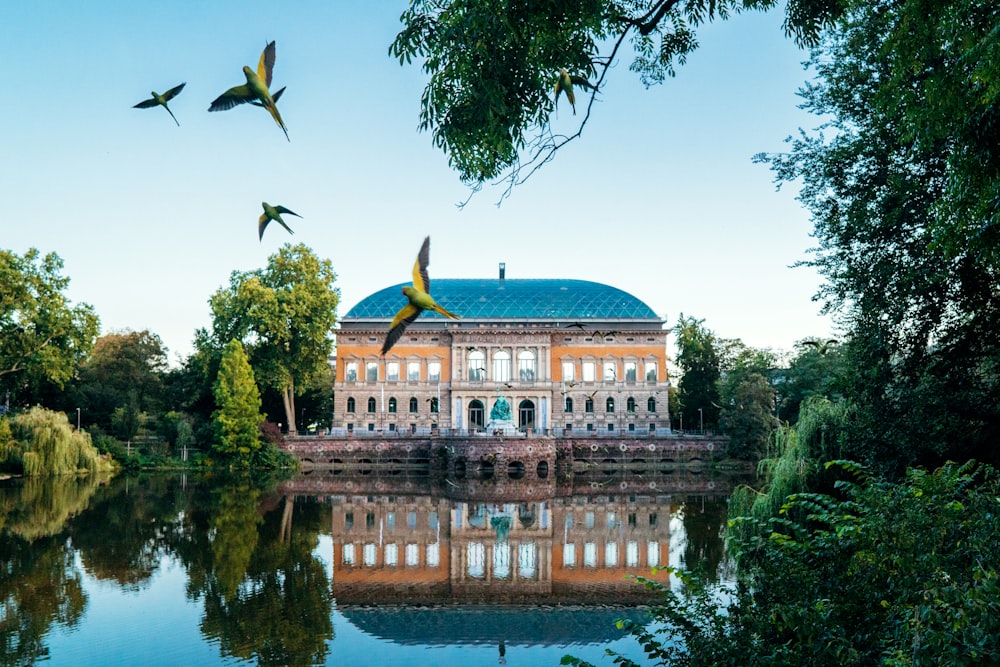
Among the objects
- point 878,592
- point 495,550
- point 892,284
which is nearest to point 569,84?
point 878,592

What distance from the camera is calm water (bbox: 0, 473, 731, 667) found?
11.0 meters

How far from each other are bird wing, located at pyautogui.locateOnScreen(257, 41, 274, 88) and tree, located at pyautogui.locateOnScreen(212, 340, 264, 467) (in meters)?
38.0

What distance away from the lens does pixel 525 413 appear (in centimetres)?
5153

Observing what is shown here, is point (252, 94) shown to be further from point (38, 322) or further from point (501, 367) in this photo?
point (501, 367)

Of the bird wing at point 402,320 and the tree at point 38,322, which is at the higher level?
the tree at point 38,322

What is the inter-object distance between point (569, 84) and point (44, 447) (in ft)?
113

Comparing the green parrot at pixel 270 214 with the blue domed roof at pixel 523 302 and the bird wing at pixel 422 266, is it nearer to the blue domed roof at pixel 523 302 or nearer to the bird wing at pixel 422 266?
the bird wing at pixel 422 266

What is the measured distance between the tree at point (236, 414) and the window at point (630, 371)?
22318 millimetres

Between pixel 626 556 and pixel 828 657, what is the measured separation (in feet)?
43.0

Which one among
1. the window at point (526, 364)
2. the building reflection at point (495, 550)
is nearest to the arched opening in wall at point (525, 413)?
the window at point (526, 364)

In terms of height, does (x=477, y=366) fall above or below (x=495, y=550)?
above

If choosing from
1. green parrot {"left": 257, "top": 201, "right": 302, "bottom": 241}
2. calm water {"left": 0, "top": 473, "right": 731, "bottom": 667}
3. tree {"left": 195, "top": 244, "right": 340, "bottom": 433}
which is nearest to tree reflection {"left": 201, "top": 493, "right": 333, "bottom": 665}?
calm water {"left": 0, "top": 473, "right": 731, "bottom": 667}

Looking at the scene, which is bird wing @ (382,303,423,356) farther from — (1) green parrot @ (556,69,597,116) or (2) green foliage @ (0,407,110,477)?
(2) green foliage @ (0,407,110,477)

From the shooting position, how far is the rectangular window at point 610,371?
50938 millimetres
